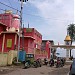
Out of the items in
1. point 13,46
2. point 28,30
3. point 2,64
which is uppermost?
point 28,30

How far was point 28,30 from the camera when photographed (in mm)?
43438

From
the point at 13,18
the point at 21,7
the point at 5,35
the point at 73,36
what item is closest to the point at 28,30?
the point at 13,18

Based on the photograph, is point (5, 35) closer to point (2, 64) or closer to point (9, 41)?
point (9, 41)

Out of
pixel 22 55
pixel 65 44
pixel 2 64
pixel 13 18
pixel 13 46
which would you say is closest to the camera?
pixel 2 64

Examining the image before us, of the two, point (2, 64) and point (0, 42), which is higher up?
point (0, 42)

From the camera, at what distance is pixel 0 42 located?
36281mm

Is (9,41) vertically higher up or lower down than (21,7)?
lower down

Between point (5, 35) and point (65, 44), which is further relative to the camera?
point (65, 44)

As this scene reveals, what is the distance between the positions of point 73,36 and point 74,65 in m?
53.9

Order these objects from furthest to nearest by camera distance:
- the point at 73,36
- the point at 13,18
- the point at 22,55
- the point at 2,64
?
the point at 73,36 → the point at 13,18 → the point at 22,55 → the point at 2,64

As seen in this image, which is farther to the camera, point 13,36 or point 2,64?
point 13,36

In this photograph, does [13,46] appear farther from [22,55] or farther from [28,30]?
[28,30]

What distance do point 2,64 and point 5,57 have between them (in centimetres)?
92

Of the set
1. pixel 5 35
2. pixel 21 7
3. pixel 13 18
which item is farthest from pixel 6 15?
pixel 21 7
